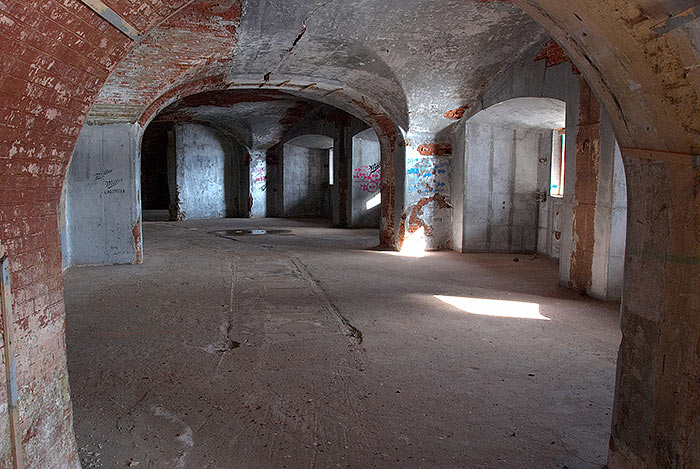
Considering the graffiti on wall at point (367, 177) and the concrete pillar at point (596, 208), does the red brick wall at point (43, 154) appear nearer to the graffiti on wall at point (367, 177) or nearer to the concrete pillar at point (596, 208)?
the concrete pillar at point (596, 208)

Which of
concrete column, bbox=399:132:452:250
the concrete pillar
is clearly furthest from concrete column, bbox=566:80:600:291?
concrete column, bbox=399:132:452:250

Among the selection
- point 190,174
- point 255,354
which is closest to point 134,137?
point 255,354

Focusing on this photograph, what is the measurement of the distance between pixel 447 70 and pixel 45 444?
7.11 m

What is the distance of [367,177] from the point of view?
13.6m

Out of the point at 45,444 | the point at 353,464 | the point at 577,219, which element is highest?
the point at 577,219

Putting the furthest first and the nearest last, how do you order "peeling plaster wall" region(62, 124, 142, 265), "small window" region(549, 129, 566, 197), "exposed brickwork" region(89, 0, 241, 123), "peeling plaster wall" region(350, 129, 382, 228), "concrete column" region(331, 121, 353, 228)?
"concrete column" region(331, 121, 353, 228) < "peeling plaster wall" region(350, 129, 382, 228) < "small window" region(549, 129, 566, 197) < "peeling plaster wall" region(62, 124, 142, 265) < "exposed brickwork" region(89, 0, 241, 123)

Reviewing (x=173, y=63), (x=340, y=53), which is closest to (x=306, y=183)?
(x=340, y=53)

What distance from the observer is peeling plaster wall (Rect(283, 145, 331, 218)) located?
16.9 meters

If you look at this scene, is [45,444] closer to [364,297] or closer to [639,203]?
[639,203]

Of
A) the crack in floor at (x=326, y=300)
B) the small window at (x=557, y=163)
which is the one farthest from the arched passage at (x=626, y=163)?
the small window at (x=557, y=163)

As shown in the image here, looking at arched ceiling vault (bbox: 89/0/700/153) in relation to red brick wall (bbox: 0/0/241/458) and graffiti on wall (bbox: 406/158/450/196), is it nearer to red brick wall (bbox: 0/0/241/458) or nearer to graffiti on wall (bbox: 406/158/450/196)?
red brick wall (bbox: 0/0/241/458)

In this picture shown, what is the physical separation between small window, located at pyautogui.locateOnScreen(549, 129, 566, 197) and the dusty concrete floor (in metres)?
2.69

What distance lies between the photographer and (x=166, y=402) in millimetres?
3057

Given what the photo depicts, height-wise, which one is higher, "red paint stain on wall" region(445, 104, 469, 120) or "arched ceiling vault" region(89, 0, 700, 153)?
"arched ceiling vault" region(89, 0, 700, 153)
